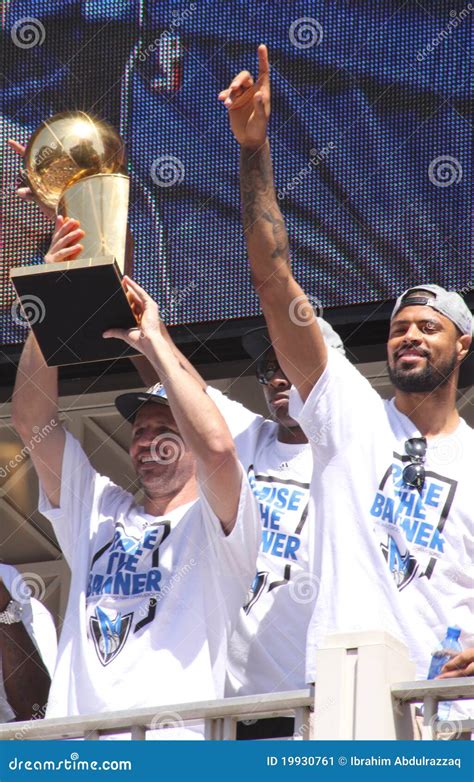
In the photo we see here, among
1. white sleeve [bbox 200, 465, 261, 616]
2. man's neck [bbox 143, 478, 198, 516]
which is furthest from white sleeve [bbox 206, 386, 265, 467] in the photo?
white sleeve [bbox 200, 465, 261, 616]

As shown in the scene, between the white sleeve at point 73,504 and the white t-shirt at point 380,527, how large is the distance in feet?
1.96

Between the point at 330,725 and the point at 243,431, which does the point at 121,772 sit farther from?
the point at 243,431

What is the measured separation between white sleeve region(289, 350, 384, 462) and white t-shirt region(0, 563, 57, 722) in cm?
94

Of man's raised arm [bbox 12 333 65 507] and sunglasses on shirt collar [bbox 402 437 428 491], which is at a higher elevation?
man's raised arm [bbox 12 333 65 507]

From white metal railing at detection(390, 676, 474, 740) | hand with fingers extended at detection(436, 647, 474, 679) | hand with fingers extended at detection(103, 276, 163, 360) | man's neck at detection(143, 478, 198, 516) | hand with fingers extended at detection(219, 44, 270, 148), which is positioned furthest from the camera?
man's neck at detection(143, 478, 198, 516)

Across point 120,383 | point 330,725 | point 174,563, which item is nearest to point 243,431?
point 174,563

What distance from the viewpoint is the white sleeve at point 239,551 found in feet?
10.5

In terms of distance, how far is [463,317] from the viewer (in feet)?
11.6

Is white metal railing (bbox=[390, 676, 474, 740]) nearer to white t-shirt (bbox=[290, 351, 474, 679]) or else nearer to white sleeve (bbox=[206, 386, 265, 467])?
white t-shirt (bbox=[290, 351, 474, 679])

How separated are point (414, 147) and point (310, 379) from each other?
83 cm

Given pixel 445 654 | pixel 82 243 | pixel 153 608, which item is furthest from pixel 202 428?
pixel 445 654

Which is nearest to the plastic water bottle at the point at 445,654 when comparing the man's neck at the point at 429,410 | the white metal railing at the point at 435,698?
the white metal railing at the point at 435,698

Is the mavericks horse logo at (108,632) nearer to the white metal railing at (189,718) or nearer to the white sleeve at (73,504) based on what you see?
the white sleeve at (73,504)

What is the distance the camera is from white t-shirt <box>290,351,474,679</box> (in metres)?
2.98
